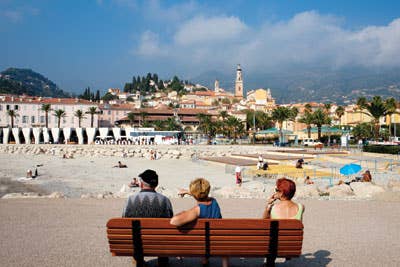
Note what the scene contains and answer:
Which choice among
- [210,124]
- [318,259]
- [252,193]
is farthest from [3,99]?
[318,259]

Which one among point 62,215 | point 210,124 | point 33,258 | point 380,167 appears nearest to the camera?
point 33,258

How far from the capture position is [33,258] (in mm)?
5387

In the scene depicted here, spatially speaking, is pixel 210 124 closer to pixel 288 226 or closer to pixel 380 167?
pixel 380 167

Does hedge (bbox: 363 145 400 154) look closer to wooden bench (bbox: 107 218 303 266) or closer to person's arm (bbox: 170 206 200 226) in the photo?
wooden bench (bbox: 107 218 303 266)

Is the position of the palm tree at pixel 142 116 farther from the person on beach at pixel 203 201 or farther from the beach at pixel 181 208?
the person on beach at pixel 203 201

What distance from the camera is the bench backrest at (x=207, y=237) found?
4.25 metres

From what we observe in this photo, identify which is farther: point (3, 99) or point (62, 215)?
point (3, 99)

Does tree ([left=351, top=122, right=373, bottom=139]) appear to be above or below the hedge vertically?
above

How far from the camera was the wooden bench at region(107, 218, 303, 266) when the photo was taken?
425cm

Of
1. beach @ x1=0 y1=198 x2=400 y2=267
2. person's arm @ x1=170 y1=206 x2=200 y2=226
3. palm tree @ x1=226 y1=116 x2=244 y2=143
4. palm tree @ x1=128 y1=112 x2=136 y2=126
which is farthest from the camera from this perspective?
palm tree @ x1=128 y1=112 x2=136 y2=126

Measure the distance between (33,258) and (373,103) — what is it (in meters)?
49.5

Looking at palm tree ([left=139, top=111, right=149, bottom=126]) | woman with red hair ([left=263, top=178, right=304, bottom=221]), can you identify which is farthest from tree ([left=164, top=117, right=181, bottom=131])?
woman with red hair ([left=263, top=178, right=304, bottom=221])

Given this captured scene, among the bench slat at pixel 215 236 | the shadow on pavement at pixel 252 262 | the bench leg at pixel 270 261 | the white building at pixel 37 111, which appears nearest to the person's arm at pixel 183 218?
the bench slat at pixel 215 236

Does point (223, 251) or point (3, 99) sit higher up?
point (3, 99)
